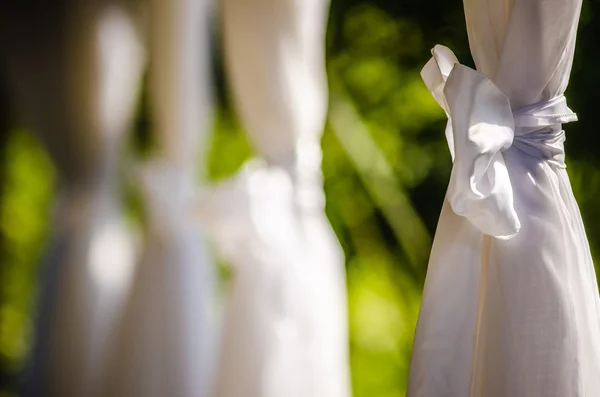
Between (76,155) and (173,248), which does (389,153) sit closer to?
(173,248)

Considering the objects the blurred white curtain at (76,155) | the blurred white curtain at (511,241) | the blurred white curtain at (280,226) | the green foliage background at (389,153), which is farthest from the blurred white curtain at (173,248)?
the blurred white curtain at (511,241)

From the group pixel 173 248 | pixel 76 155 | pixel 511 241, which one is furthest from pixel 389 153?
pixel 511 241

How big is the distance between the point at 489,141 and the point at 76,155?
1.26 m

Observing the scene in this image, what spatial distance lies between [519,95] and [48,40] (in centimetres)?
135

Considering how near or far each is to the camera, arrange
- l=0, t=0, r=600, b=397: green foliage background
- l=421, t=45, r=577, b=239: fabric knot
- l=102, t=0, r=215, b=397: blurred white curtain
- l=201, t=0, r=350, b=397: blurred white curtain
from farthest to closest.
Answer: l=0, t=0, r=600, b=397: green foliage background < l=102, t=0, r=215, b=397: blurred white curtain < l=201, t=0, r=350, b=397: blurred white curtain < l=421, t=45, r=577, b=239: fabric knot

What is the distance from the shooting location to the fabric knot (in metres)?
1.05

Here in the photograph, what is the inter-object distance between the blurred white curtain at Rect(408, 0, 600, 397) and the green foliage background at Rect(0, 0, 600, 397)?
45.6 inches

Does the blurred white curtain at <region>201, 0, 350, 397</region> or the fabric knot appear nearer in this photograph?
the fabric knot

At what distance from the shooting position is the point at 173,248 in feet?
6.10

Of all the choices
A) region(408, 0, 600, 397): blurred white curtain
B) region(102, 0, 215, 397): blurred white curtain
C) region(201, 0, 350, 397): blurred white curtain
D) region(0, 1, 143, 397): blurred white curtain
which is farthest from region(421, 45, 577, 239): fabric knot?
region(0, 1, 143, 397): blurred white curtain

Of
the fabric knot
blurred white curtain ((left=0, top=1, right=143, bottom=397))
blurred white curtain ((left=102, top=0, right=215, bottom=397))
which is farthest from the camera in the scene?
blurred white curtain ((left=0, top=1, right=143, bottom=397))

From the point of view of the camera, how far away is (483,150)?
1.05m

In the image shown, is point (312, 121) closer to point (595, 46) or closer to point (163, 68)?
point (163, 68)

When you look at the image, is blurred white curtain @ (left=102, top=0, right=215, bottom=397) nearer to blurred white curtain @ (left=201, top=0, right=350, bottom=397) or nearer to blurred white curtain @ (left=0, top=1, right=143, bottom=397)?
blurred white curtain @ (left=0, top=1, right=143, bottom=397)
